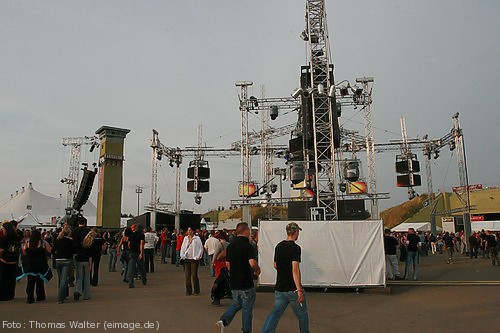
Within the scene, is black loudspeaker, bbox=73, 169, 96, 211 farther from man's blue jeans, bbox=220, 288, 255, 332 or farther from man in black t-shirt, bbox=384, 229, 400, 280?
man's blue jeans, bbox=220, 288, 255, 332

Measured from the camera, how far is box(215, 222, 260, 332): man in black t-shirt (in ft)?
16.0

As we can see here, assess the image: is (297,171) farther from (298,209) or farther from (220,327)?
(220,327)

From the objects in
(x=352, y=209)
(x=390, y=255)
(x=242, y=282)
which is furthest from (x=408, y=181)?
(x=242, y=282)

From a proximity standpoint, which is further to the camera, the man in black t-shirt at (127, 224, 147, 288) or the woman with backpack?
the man in black t-shirt at (127, 224, 147, 288)

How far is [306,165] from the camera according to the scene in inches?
575

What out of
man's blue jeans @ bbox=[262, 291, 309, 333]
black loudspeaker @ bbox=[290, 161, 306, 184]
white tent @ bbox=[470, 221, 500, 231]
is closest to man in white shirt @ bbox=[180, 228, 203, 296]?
man's blue jeans @ bbox=[262, 291, 309, 333]

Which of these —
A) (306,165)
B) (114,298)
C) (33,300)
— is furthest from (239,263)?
(306,165)

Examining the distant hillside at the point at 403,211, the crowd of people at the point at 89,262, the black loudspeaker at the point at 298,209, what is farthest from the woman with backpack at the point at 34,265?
the distant hillside at the point at 403,211

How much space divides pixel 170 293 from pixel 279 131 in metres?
21.3

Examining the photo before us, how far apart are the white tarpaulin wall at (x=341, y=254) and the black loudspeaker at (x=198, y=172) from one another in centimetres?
1799

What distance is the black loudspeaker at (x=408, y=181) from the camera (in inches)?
1037

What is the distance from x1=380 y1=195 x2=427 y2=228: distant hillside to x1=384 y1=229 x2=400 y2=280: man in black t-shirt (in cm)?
5968

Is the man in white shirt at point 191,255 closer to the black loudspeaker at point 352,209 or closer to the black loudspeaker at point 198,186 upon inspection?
the black loudspeaker at point 352,209

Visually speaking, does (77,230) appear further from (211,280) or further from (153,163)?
(153,163)
